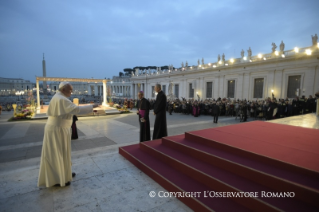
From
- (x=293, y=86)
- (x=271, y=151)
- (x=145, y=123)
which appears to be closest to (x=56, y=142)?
(x=145, y=123)

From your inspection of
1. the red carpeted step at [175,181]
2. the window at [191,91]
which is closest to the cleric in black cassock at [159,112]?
the red carpeted step at [175,181]

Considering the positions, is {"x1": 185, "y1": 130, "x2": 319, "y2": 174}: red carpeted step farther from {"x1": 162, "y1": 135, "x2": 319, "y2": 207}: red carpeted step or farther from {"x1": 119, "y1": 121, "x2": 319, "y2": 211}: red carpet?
{"x1": 162, "y1": 135, "x2": 319, "y2": 207}: red carpeted step

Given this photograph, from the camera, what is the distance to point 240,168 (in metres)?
3.01

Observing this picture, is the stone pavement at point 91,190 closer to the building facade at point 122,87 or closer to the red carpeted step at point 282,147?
the red carpeted step at point 282,147

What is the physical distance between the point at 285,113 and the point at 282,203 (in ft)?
47.9

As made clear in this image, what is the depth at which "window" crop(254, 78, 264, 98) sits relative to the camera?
2211 centimetres

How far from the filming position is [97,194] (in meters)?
3.11

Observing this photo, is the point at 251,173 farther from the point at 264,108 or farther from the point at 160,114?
the point at 264,108

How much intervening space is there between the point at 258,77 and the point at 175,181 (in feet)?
78.5

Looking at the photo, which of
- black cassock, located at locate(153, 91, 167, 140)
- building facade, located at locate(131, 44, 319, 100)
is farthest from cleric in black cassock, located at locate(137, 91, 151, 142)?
building facade, located at locate(131, 44, 319, 100)

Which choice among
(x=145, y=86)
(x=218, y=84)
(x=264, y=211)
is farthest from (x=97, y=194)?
(x=145, y=86)

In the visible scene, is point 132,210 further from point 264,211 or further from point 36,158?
point 36,158

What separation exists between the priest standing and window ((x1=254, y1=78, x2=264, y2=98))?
24866 mm

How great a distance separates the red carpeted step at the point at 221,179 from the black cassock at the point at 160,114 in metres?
1.27
